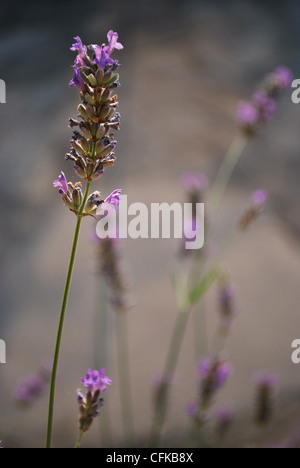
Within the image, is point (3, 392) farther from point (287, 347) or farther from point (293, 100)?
point (293, 100)

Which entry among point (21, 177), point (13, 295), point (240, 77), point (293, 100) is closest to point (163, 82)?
point (240, 77)

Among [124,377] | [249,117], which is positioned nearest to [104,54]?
[249,117]

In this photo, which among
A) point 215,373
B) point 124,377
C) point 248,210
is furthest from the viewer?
point 124,377

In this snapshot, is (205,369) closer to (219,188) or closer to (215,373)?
(215,373)

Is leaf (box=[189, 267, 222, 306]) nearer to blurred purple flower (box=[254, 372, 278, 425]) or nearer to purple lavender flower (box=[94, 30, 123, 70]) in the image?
blurred purple flower (box=[254, 372, 278, 425])
